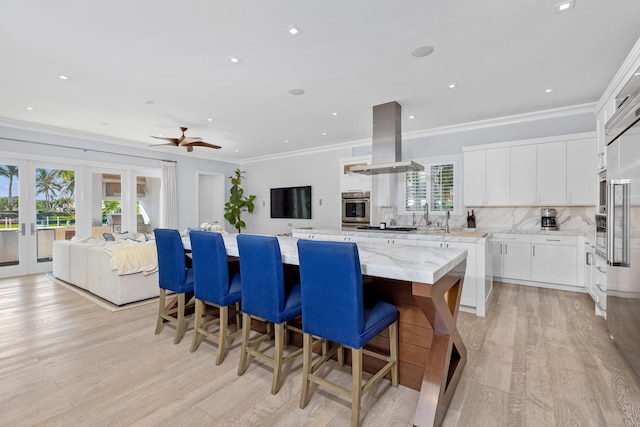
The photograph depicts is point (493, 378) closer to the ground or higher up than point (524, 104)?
closer to the ground

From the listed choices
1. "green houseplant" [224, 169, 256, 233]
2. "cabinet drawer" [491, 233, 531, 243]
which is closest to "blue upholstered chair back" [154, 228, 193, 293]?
"cabinet drawer" [491, 233, 531, 243]

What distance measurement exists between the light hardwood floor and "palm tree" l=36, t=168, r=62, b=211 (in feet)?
11.4

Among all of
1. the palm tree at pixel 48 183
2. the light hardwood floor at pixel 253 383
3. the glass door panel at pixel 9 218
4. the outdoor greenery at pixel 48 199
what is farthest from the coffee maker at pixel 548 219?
the glass door panel at pixel 9 218

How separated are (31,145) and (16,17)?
163 inches

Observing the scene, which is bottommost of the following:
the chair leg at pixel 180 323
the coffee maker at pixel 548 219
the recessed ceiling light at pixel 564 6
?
the chair leg at pixel 180 323

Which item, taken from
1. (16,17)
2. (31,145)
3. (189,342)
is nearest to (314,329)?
(189,342)

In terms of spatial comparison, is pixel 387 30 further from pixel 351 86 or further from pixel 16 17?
pixel 16 17

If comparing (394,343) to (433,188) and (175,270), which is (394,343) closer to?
(175,270)

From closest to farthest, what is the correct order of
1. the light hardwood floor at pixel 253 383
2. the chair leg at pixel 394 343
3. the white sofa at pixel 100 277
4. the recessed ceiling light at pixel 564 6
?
the light hardwood floor at pixel 253 383 < the chair leg at pixel 394 343 < the recessed ceiling light at pixel 564 6 < the white sofa at pixel 100 277

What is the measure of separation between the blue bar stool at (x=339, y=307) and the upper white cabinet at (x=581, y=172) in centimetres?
415

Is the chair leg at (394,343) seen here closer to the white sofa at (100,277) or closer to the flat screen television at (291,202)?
the white sofa at (100,277)

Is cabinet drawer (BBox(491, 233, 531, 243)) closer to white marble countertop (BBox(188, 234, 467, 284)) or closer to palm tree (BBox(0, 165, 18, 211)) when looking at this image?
white marble countertop (BBox(188, 234, 467, 284))

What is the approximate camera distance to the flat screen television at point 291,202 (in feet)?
24.2

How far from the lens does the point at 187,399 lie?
1.93m
